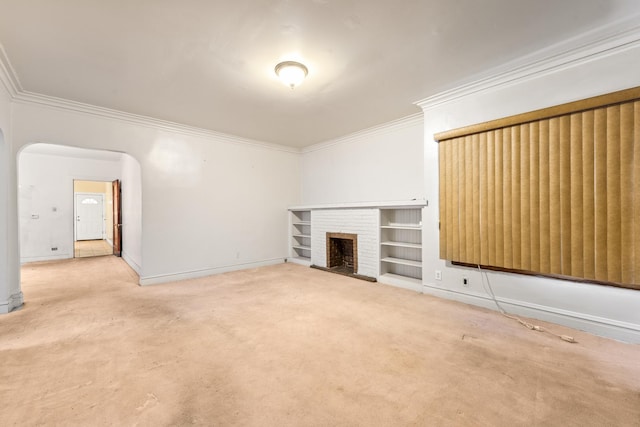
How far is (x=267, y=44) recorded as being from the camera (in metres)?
2.42

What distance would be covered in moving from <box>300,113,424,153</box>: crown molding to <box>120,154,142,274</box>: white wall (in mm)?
3576

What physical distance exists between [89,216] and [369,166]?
12.0 m

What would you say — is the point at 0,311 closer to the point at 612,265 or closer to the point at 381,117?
the point at 381,117

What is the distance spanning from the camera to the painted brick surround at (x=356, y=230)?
449cm

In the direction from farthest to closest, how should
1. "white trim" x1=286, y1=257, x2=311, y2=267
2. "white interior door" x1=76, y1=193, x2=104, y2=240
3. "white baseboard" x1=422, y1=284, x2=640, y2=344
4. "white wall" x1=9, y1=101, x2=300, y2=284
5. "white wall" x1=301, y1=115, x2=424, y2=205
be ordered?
1. "white interior door" x1=76, y1=193, x2=104, y2=240
2. "white trim" x1=286, y1=257, x2=311, y2=267
3. "white wall" x1=301, y1=115, x2=424, y2=205
4. "white wall" x1=9, y1=101, x2=300, y2=284
5. "white baseboard" x1=422, y1=284, x2=640, y2=344

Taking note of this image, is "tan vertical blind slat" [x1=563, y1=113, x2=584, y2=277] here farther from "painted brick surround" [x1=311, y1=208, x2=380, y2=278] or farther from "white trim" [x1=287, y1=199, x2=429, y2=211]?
"painted brick surround" [x1=311, y1=208, x2=380, y2=278]

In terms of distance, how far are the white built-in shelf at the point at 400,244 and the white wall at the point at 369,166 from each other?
288 mm

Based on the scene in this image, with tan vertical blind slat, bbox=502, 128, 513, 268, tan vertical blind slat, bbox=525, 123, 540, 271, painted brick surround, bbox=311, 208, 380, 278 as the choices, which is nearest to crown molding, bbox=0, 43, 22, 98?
painted brick surround, bbox=311, 208, 380, 278

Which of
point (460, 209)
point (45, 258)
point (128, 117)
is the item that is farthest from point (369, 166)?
point (45, 258)

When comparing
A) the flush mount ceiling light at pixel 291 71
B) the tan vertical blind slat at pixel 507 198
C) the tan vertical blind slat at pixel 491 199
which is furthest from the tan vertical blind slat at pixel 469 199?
the flush mount ceiling light at pixel 291 71

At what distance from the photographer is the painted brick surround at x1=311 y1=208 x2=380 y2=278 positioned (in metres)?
4.49

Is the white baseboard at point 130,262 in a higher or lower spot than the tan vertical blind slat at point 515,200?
lower

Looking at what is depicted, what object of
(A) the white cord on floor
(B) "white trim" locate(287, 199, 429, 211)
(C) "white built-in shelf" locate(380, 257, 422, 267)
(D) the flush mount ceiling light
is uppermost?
(D) the flush mount ceiling light

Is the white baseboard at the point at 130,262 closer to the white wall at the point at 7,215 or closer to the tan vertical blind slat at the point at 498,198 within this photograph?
the white wall at the point at 7,215
